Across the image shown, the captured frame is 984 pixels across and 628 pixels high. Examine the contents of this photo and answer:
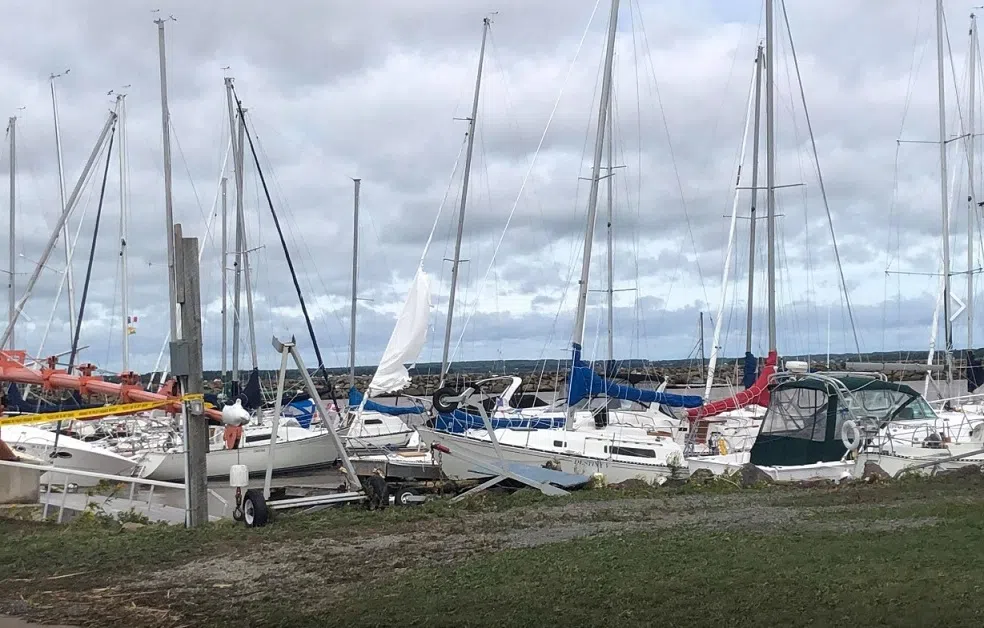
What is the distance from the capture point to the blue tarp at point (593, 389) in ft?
90.9

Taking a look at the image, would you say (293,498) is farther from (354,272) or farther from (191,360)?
(354,272)

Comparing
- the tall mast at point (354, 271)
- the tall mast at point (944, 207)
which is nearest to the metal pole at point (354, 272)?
the tall mast at point (354, 271)

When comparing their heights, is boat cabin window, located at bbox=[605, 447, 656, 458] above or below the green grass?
below

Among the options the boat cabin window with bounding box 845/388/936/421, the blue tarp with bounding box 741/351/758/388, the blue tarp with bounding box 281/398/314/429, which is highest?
the blue tarp with bounding box 741/351/758/388

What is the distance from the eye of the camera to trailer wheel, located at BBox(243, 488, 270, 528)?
14.7 metres

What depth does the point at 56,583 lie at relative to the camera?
450 inches

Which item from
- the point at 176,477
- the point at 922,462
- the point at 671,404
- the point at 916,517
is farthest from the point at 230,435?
the point at 916,517

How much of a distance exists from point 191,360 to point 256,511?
2243 mm

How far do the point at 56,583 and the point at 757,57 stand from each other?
3216 cm

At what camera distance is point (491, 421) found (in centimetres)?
3148

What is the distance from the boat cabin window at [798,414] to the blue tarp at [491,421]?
28.7ft

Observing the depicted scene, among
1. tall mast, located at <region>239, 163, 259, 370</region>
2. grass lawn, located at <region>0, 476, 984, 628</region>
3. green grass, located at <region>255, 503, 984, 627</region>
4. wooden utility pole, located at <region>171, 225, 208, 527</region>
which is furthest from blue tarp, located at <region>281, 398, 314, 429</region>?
green grass, located at <region>255, 503, 984, 627</region>

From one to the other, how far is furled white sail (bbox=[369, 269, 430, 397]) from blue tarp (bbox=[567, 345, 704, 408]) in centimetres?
951

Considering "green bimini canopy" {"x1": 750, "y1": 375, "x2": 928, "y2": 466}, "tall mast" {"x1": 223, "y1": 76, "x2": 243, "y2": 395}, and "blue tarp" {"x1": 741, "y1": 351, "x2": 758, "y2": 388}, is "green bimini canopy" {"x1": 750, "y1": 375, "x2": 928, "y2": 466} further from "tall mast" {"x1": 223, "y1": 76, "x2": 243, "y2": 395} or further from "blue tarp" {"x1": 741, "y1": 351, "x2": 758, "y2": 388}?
"tall mast" {"x1": 223, "y1": 76, "x2": 243, "y2": 395}
